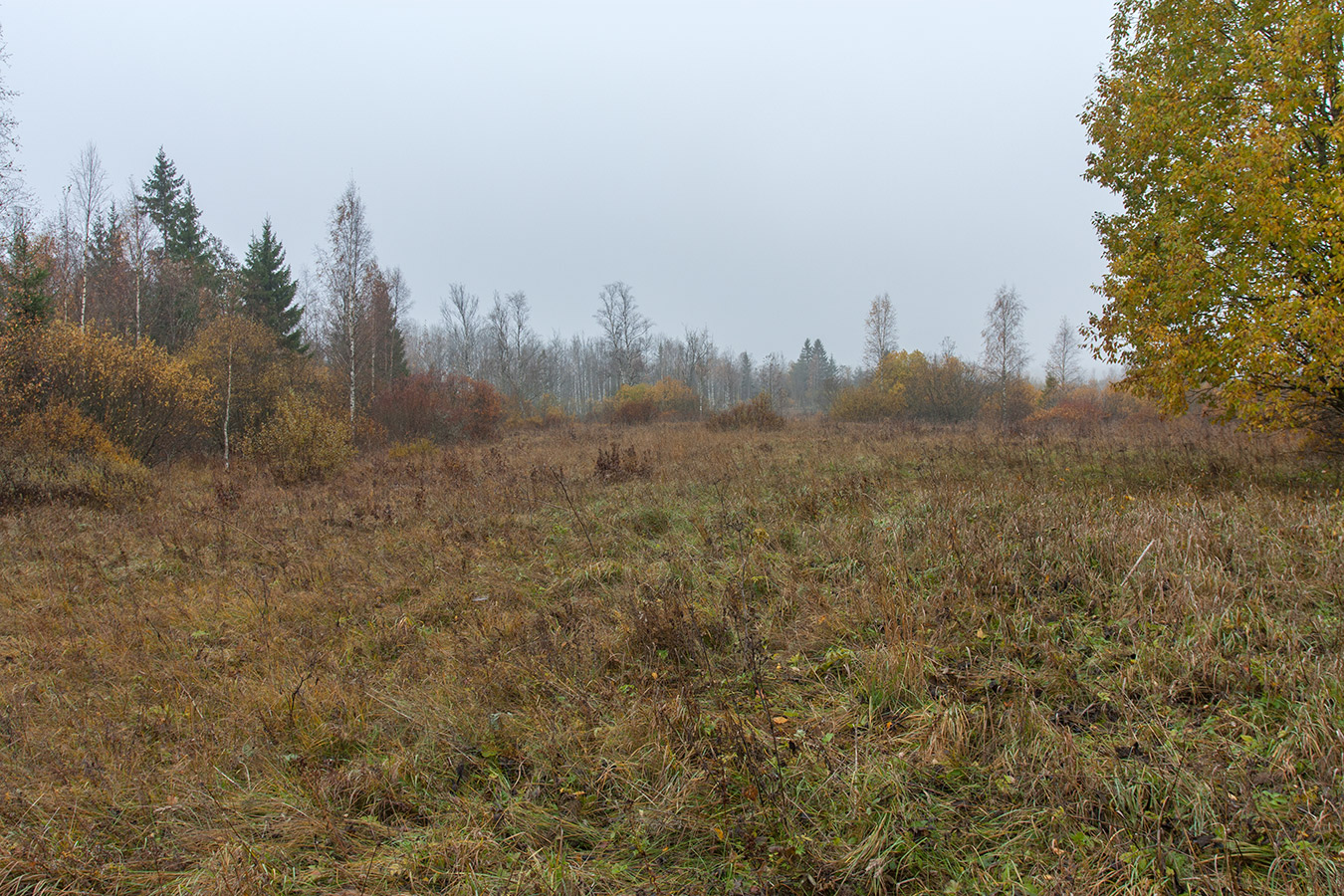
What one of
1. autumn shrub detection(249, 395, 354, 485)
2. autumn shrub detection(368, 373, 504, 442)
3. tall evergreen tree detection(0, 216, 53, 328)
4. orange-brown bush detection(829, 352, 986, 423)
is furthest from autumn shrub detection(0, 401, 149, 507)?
orange-brown bush detection(829, 352, 986, 423)

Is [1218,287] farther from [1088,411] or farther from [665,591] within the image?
[1088,411]

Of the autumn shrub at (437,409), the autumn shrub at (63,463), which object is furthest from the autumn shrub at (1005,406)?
the autumn shrub at (63,463)

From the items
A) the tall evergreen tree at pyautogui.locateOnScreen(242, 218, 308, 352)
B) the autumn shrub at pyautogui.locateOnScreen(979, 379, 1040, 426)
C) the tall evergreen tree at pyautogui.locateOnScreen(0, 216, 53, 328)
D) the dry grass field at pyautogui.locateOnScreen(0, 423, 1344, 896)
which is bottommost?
the dry grass field at pyautogui.locateOnScreen(0, 423, 1344, 896)

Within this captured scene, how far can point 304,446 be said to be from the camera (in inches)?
493

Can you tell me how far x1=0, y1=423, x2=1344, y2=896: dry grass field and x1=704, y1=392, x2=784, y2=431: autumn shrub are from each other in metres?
15.6

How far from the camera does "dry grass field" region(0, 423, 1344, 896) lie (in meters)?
2.09

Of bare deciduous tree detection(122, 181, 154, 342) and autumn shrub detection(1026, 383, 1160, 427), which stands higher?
bare deciduous tree detection(122, 181, 154, 342)

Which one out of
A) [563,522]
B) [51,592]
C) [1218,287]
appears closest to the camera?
[51,592]

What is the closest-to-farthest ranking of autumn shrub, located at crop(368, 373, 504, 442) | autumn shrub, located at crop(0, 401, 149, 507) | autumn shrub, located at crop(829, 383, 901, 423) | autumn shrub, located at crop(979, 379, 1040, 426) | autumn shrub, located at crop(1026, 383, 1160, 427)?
1. autumn shrub, located at crop(0, 401, 149, 507)
2. autumn shrub, located at crop(368, 373, 504, 442)
3. autumn shrub, located at crop(1026, 383, 1160, 427)
4. autumn shrub, located at crop(979, 379, 1040, 426)
5. autumn shrub, located at crop(829, 383, 901, 423)

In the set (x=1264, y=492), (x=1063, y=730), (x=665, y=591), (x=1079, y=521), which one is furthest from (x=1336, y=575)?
(x=665, y=591)

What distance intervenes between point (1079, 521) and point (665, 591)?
3654 millimetres

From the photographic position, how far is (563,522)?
7.20m

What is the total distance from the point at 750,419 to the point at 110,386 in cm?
1902

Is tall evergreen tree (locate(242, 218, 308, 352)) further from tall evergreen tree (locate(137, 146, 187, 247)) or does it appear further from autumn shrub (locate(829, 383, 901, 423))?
autumn shrub (locate(829, 383, 901, 423))
